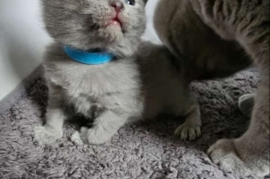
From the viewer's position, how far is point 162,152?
4.11ft

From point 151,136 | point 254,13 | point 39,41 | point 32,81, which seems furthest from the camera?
point 39,41

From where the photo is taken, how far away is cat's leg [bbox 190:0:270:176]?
1042mm

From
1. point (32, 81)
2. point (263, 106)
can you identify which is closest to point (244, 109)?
point (263, 106)

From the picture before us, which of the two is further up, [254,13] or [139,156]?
[254,13]

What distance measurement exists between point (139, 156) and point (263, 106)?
356 mm

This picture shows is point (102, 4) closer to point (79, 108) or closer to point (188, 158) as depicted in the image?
point (79, 108)

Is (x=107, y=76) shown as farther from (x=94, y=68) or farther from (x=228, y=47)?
(x=228, y=47)

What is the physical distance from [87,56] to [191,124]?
35 cm

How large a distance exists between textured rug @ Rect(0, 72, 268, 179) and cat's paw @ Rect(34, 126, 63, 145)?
0.02 m

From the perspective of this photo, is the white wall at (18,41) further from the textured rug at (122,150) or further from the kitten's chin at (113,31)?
the kitten's chin at (113,31)

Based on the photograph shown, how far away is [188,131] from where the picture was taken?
1.31 meters

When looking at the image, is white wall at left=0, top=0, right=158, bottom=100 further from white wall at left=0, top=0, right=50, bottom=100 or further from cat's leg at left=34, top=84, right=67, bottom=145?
cat's leg at left=34, top=84, right=67, bottom=145

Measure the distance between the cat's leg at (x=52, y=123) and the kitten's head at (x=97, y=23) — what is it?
19 centimetres

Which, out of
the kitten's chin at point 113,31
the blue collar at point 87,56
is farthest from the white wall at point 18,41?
the kitten's chin at point 113,31
